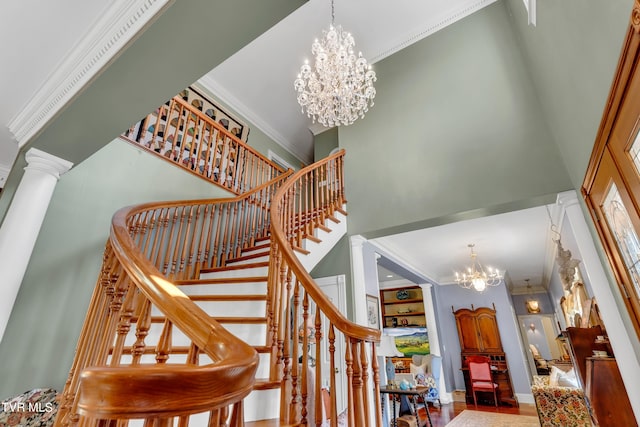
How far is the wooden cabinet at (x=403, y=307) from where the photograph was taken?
9070 mm

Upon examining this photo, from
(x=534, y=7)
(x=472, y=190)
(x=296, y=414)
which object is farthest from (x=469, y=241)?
(x=296, y=414)

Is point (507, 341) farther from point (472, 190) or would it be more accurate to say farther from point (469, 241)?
point (472, 190)

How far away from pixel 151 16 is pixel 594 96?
2.55 metres

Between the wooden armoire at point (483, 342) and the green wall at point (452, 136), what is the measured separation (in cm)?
553

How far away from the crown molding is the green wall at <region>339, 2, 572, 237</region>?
1.98m

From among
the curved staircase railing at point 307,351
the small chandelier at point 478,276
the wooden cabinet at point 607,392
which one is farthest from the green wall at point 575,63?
the small chandelier at point 478,276

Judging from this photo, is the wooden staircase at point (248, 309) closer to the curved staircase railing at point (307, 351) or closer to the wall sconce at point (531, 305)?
the curved staircase railing at point (307, 351)

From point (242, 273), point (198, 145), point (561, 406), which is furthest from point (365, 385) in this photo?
point (561, 406)

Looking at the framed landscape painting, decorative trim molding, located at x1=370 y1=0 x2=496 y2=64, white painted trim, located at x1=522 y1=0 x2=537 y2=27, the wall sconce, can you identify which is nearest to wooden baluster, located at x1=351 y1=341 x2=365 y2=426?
white painted trim, located at x1=522 y1=0 x2=537 y2=27

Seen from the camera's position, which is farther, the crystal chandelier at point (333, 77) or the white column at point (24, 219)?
the crystal chandelier at point (333, 77)

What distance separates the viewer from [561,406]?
391cm

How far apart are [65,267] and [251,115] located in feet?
14.0

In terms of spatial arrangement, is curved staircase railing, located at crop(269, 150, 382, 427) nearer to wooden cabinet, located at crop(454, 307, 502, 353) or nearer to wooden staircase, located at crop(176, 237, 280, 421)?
wooden staircase, located at crop(176, 237, 280, 421)

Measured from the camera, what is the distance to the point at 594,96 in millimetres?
1775
